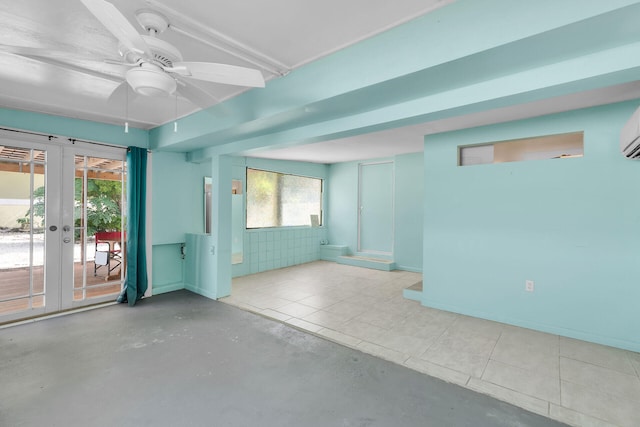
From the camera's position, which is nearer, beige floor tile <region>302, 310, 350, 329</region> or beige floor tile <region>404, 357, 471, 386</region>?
beige floor tile <region>404, 357, 471, 386</region>

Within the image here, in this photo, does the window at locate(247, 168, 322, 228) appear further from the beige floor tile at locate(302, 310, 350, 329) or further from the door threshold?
the beige floor tile at locate(302, 310, 350, 329)

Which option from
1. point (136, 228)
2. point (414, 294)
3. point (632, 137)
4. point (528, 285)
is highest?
point (632, 137)

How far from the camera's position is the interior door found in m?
6.58

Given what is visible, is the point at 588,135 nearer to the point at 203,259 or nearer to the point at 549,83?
the point at 549,83

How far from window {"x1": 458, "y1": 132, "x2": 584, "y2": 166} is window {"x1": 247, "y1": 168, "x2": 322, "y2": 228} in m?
3.82

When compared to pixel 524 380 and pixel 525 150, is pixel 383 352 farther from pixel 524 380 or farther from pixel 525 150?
pixel 525 150

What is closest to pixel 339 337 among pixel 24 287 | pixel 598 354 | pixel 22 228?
pixel 598 354

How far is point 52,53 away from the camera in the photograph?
1.53 m

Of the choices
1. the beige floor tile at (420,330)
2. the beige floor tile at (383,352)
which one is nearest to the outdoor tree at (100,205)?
the beige floor tile at (383,352)

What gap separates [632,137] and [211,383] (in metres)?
3.62

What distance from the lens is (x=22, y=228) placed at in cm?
339

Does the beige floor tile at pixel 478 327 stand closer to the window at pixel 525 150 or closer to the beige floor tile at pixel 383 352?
the beige floor tile at pixel 383 352

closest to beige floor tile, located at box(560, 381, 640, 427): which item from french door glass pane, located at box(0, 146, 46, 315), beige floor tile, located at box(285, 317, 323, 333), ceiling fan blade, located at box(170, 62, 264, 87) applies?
beige floor tile, located at box(285, 317, 323, 333)

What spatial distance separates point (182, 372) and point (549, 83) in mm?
3290
